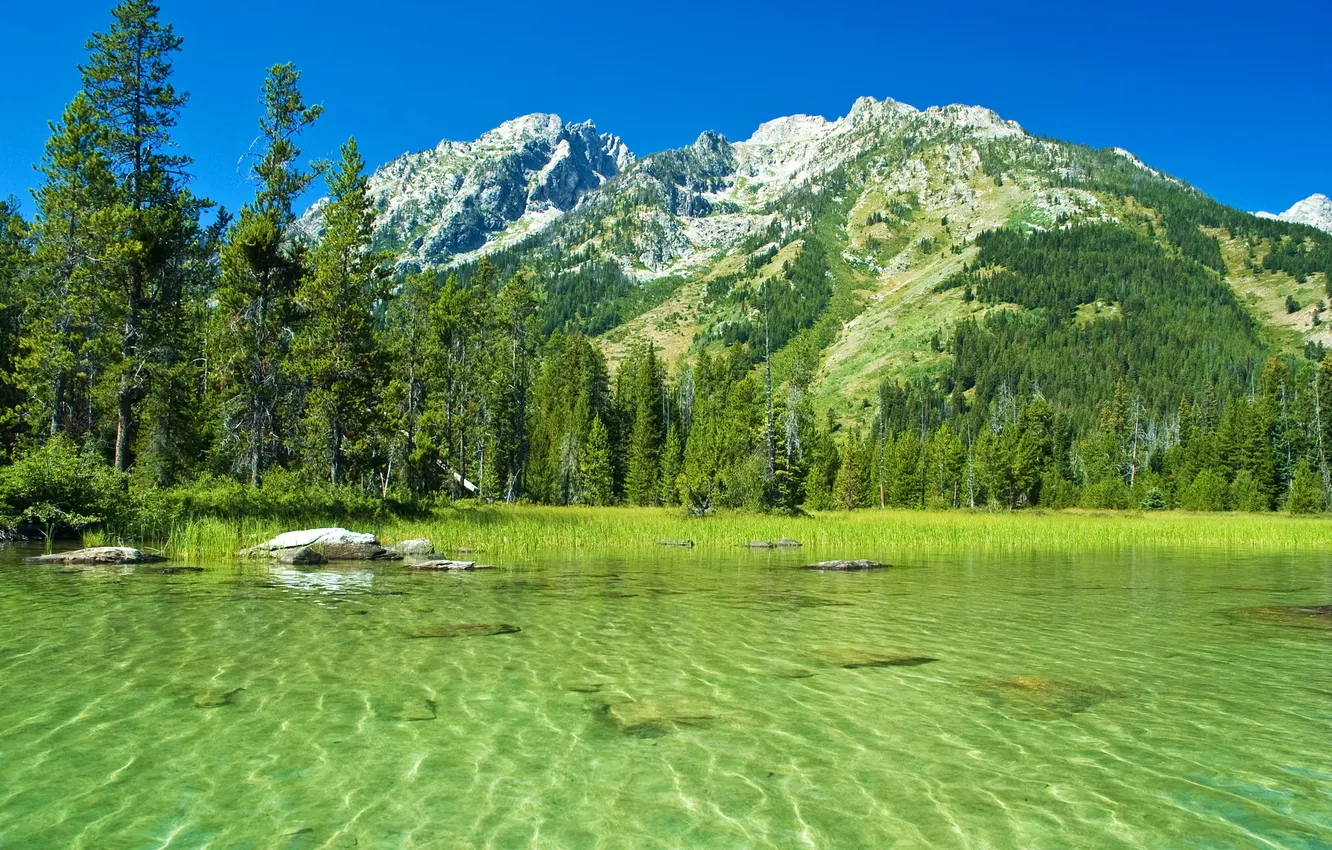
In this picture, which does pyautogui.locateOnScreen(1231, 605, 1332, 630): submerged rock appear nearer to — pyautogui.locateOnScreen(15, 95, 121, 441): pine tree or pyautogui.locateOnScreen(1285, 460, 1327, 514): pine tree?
pyautogui.locateOnScreen(15, 95, 121, 441): pine tree

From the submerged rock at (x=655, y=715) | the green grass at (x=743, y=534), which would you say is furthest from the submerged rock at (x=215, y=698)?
the green grass at (x=743, y=534)

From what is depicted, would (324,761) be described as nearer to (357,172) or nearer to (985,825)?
(985,825)

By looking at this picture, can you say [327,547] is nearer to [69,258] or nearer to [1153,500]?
[69,258]

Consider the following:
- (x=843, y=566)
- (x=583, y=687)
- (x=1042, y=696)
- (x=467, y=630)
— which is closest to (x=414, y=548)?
(x=843, y=566)

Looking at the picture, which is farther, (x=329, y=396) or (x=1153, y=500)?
(x=1153, y=500)

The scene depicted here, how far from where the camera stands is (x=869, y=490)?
92125 mm

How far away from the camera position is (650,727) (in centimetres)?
651

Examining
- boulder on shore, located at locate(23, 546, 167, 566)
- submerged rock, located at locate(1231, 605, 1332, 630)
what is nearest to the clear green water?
submerged rock, located at locate(1231, 605, 1332, 630)

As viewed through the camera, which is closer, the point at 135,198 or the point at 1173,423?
the point at 135,198

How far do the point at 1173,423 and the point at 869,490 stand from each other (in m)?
74.9

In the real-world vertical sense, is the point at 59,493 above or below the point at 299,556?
above

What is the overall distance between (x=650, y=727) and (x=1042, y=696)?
157 inches

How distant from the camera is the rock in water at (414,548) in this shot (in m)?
23.7

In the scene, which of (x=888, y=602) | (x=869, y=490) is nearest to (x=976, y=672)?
(x=888, y=602)
